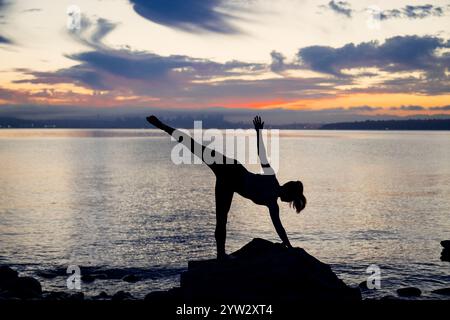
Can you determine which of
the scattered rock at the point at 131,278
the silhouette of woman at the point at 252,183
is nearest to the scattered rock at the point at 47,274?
the scattered rock at the point at 131,278

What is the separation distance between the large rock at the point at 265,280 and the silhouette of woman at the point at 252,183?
71 centimetres

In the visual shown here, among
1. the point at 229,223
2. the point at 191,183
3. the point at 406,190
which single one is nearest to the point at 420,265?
the point at 229,223

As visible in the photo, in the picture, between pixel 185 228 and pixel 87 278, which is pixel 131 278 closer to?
pixel 87 278

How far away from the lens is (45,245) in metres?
33.7

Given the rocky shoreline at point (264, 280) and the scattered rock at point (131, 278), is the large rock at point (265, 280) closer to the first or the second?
the rocky shoreline at point (264, 280)

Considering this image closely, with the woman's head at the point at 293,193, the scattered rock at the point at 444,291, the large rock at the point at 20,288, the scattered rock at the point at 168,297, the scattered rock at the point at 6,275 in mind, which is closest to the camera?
the scattered rock at the point at 168,297

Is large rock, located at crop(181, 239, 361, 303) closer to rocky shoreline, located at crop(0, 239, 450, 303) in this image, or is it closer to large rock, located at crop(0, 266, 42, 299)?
rocky shoreline, located at crop(0, 239, 450, 303)

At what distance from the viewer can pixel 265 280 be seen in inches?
420

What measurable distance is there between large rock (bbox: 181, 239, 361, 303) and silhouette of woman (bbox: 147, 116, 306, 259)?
2.34ft

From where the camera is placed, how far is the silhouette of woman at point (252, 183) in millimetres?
10039

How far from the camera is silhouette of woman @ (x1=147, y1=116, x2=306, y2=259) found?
10.0 metres

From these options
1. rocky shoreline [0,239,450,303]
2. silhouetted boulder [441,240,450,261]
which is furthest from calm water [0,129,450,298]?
rocky shoreline [0,239,450,303]
